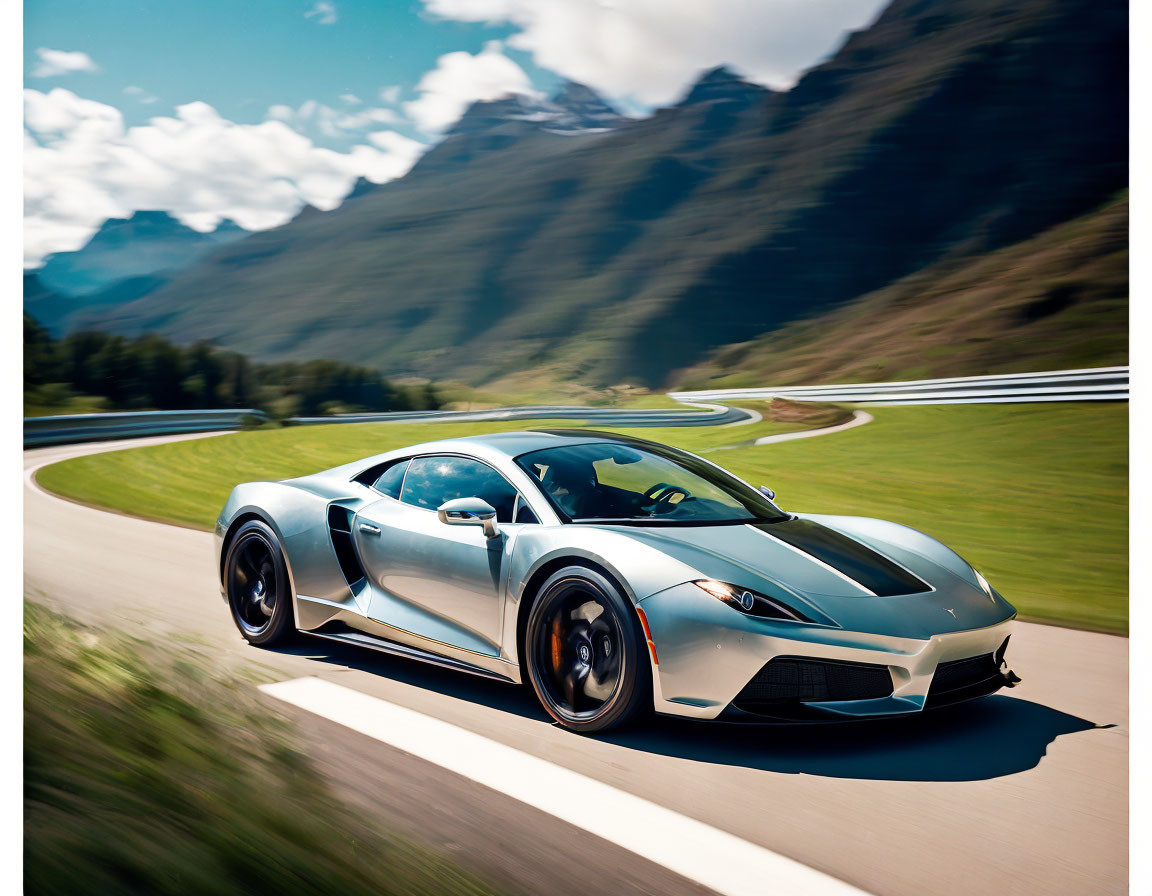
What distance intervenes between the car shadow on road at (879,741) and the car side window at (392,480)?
3.27 ft

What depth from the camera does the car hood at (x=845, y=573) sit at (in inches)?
128

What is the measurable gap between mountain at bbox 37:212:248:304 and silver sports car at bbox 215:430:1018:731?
11.4 metres

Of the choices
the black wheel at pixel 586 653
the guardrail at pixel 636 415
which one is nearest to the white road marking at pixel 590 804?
the black wheel at pixel 586 653

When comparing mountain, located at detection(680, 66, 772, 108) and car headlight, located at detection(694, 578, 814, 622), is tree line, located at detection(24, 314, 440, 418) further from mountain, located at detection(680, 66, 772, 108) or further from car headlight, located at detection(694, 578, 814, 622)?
car headlight, located at detection(694, 578, 814, 622)

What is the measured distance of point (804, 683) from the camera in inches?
124

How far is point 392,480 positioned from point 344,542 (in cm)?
36

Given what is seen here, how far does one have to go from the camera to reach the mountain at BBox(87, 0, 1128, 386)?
32.6ft

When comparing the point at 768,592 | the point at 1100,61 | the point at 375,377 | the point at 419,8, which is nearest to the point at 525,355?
the point at 375,377

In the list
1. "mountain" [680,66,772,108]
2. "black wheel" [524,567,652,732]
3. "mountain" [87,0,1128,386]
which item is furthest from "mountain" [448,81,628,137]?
"black wheel" [524,567,652,732]

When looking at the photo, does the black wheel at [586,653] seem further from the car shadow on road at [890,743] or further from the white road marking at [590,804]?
the white road marking at [590,804]

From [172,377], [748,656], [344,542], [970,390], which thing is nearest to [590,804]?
[748,656]

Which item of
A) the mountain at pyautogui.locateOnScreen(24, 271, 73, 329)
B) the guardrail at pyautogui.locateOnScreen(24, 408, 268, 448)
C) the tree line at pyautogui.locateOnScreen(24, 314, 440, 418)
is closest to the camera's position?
the tree line at pyautogui.locateOnScreen(24, 314, 440, 418)

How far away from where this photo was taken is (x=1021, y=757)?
129 inches

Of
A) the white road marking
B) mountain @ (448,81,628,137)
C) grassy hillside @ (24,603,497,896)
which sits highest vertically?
mountain @ (448,81,628,137)
